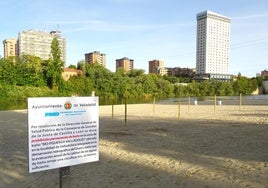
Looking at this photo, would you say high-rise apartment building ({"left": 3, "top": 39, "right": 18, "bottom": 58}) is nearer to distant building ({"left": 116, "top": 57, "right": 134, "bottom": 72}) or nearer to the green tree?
distant building ({"left": 116, "top": 57, "right": 134, "bottom": 72})

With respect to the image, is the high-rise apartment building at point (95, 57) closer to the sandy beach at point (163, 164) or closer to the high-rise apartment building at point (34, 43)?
the high-rise apartment building at point (34, 43)

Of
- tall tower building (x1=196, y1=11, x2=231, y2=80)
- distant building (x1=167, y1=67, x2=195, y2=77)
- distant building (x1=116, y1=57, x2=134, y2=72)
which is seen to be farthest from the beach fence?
distant building (x1=116, y1=57, x2=134, y2=72)

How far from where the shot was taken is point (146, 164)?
795cm

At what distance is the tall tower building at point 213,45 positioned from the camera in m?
110

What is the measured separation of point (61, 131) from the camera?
3734 mm

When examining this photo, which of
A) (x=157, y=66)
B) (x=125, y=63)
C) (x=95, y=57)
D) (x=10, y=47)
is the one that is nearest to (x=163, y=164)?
(x=10, y=47)

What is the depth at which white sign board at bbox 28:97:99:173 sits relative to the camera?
3.55 m

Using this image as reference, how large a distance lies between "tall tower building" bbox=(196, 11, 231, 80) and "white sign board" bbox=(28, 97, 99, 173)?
355 ft

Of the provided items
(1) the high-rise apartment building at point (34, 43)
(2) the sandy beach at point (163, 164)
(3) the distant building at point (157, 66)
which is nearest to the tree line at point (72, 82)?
(1) the high-rise apartment building at point (34, 43)

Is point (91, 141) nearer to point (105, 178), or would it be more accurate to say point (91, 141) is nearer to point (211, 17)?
point (105, 178)

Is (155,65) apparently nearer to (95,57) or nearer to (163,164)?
(95,57)

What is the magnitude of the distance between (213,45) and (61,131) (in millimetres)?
110974

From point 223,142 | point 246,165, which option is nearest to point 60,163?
point 246,165

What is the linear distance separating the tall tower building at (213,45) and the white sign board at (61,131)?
108 m
